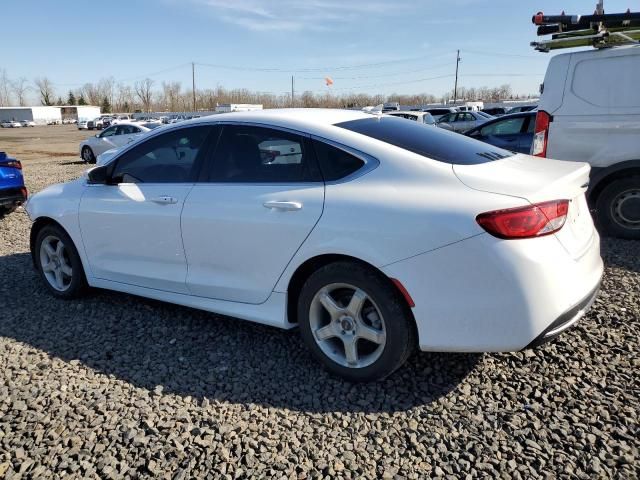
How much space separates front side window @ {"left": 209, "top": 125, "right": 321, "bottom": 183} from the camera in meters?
3.04

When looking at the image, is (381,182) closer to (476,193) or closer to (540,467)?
(476,193)

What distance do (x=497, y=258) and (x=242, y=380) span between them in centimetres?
165

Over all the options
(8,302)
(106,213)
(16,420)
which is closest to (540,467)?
(16,420)

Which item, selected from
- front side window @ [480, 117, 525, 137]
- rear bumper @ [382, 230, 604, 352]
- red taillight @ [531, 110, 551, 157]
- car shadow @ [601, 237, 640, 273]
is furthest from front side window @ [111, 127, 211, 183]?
front side window @ [480, 117, 525, 137]

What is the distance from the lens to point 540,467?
2209 millimetres

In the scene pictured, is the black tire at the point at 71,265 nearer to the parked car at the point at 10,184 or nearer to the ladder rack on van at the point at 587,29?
the parked car at the point at 10,184

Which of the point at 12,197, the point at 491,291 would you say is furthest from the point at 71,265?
the point at 12,197

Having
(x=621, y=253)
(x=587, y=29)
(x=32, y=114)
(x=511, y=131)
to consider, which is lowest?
(x=621, y=253)

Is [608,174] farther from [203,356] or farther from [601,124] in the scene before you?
[203,356]

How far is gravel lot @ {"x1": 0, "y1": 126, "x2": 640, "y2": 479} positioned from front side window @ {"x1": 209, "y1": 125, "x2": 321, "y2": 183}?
1162 mm

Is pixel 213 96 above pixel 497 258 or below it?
above

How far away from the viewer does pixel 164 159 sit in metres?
3.72

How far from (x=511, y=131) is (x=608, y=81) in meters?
4.23

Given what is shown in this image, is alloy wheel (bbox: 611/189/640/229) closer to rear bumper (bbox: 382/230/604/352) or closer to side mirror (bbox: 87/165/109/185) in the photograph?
rear bumper (bbox: 382/230/604/352)
